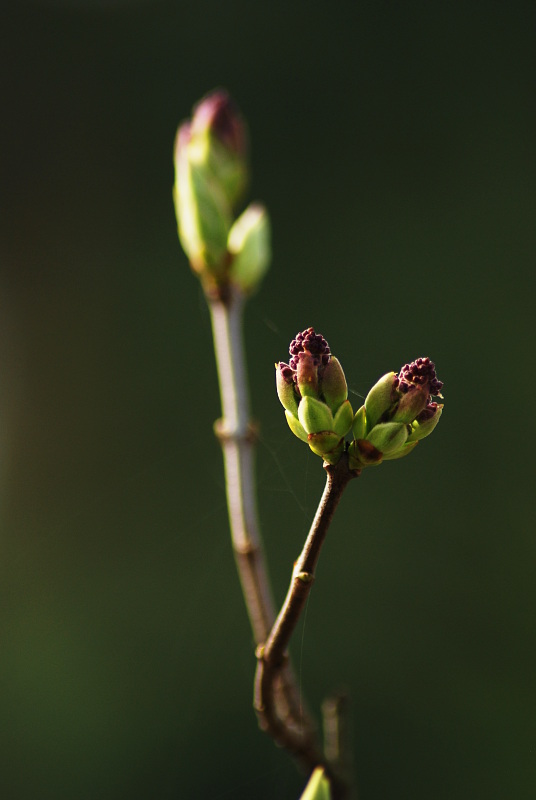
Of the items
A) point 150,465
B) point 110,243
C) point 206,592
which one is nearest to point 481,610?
point 206,592

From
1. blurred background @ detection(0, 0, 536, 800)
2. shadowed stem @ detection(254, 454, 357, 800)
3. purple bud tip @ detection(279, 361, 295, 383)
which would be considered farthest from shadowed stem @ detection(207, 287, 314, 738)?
blurred background @ detection(0, 0, 536, 800)

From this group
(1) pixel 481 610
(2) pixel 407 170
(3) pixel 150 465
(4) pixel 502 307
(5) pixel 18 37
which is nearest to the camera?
(1) pixel 481 610

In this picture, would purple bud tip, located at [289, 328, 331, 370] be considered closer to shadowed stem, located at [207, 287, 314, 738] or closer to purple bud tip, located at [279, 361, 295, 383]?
purple bud tip, located at [279, 361, 295, 383]

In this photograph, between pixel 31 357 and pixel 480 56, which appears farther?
pixel 480 56

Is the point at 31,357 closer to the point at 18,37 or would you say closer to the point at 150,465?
the point at 150,465

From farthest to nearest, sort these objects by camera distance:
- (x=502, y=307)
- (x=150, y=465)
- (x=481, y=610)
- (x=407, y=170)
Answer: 1. (x=407, y=170)
2. (x=502, y=307)
3. (x=150, y=465)
4. (x=481, y=610)

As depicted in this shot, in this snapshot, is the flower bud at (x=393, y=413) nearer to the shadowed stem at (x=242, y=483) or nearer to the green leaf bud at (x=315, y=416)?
the green leaf bud at (x=315, y=416)

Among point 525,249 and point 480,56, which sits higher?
point 480,56
